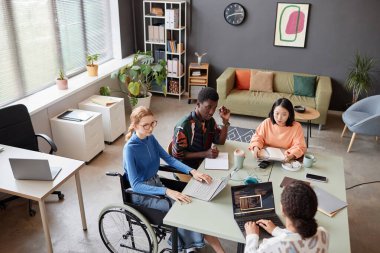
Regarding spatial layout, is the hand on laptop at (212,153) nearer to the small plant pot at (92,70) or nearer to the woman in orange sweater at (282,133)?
the woman in orange sweater at (282,133)

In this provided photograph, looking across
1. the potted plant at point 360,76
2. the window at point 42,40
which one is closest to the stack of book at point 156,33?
the window at point 42,40

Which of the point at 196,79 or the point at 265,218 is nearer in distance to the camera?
the point at 265,218

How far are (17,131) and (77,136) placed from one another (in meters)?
0.80

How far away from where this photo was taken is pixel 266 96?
209 inches

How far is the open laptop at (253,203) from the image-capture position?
2.02 meters

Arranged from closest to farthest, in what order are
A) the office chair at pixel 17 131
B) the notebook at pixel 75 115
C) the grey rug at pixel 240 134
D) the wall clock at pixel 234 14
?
1. the office chair at pixel 17 131
2. the notebook at pixel 75 115
3. the grey rug at pixel 240 134
4. the wall clock at pixel 234 14

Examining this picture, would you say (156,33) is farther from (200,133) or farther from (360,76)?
(200,133)

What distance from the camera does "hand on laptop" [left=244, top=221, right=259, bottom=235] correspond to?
189 cm

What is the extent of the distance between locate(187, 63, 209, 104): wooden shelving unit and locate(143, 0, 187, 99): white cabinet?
230 millimetres

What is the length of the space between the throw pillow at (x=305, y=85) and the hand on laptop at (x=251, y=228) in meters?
3.82

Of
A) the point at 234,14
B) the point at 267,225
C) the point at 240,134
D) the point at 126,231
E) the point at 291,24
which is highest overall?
the point at 234,14

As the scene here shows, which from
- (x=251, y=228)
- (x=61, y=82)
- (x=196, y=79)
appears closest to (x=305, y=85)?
(x=196, y=79)

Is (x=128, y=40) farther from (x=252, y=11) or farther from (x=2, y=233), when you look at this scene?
(x=2, y=233)

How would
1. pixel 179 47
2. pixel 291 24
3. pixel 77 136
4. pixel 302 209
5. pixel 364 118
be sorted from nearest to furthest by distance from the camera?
pixel 302 209
pixel 77 136
pixel 364 118
pixel 291 24
pixel 179 47
